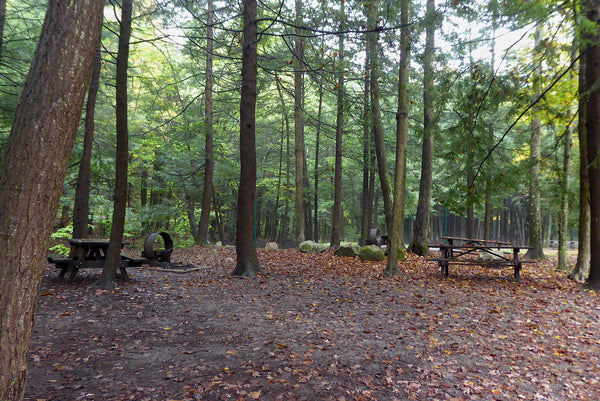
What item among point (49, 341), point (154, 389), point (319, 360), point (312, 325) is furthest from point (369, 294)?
point (49, 341)

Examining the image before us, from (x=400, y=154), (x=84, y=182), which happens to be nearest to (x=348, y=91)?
(x=400, y=154)

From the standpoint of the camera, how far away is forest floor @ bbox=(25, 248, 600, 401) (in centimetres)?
294

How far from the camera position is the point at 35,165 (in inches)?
76.2

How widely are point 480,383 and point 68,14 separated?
415cm

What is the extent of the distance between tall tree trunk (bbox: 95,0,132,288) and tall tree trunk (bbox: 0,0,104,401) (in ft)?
13.3

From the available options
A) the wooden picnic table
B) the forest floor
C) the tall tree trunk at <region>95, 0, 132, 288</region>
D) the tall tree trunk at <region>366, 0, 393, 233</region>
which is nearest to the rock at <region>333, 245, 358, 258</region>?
the tall tree trunk at <region>366, 0, 393, 233</region>

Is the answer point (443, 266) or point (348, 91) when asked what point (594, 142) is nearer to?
point (443, 266)

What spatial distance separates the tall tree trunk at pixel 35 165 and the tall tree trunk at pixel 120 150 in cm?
404

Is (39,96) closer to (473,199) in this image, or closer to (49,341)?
(49,341)

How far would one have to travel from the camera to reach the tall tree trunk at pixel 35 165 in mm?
Answer: 1834

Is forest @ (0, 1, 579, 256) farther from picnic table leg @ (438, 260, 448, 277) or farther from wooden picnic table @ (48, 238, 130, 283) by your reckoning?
wooden picnic table @ (48, 238, 130, 283)

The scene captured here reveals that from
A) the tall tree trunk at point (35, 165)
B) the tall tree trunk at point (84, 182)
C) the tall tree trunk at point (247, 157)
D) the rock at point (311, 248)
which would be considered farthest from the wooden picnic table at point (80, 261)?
the rock at point (311, 248)

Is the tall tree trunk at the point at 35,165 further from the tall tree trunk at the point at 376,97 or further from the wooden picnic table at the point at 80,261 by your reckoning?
the tall tree trunk at the point at 376,97

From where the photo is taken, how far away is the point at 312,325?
456 centimetres
